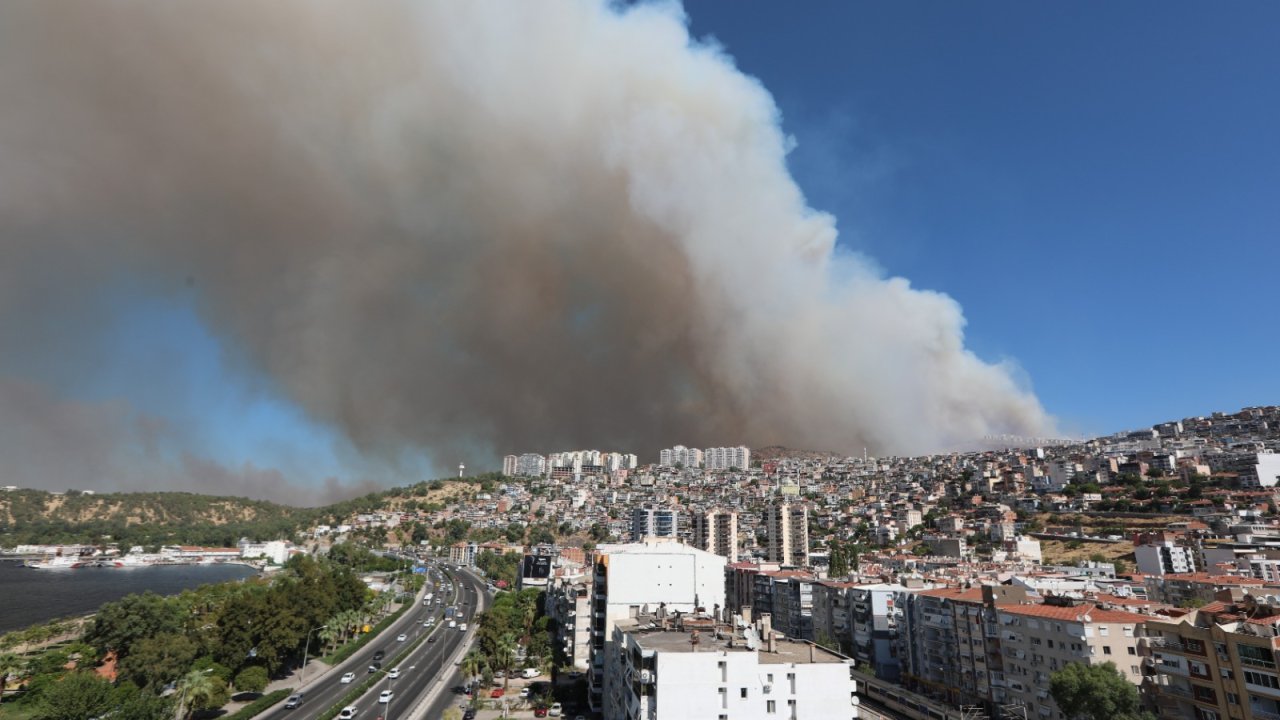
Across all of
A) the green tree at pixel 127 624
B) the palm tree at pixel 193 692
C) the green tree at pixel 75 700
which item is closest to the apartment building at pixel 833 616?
the palm tree at pixel 193 692

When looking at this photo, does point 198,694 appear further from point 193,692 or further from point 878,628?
point 878,628

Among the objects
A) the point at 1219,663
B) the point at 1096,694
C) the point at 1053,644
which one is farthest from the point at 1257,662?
the point at 1053,644

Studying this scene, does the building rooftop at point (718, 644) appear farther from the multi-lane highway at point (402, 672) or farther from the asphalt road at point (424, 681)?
the multi-lane highway at point (402, 672)

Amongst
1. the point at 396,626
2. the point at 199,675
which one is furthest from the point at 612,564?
the point at 396,626

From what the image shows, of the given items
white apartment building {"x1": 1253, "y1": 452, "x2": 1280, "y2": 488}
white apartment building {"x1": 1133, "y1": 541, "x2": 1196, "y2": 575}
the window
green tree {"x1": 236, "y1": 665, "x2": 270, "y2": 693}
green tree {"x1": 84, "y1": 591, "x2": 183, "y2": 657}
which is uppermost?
white apartment building {"x1": 1253, "y1": 452, "x2": 1280, "y2": 488}

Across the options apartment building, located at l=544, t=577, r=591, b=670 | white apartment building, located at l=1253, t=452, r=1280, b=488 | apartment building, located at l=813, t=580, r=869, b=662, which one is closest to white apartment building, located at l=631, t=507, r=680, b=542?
apartment building, located at l=544, t=577, r=591, b=670

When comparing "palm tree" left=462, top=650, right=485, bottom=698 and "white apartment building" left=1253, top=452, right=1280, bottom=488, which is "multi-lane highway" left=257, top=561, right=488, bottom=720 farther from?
"white apartment building" left=1253, top=452, right=1280, bottom=488
